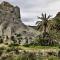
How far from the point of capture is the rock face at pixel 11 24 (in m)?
112

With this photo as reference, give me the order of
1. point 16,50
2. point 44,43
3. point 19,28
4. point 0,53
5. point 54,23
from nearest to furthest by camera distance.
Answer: point 0,53 < point 16,50 < point 44,43 < point 19,28 < point 54,23

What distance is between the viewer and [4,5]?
128500 mm

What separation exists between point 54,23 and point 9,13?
20251 mm

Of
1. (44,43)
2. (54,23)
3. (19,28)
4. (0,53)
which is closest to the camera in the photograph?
(0,53)

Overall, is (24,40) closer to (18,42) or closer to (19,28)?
(18,42)

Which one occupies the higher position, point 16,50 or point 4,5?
point 4,5

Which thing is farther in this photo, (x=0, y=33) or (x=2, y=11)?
(x=2, y=11)

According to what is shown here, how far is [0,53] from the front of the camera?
72.9 m

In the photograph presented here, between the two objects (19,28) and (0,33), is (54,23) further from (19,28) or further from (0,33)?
(0,33)

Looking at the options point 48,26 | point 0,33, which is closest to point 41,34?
point 48,26

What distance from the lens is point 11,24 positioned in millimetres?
119188

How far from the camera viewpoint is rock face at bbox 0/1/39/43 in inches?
4424

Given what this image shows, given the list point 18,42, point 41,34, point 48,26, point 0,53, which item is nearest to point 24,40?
point 18,42

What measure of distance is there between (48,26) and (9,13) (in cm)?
1842
